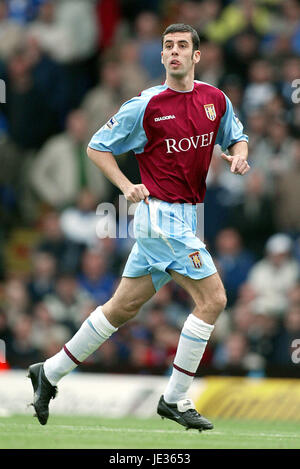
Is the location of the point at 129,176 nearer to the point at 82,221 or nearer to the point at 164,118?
the point at 82,221

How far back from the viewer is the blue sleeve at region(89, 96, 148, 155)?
26.9ft

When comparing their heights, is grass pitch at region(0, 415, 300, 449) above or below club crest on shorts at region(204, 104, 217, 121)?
below

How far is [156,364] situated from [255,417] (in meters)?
1.86

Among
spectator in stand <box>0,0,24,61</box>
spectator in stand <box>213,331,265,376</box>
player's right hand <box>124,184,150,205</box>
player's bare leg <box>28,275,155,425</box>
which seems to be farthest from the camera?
spectator in stand <box>0,0,24,61</box>

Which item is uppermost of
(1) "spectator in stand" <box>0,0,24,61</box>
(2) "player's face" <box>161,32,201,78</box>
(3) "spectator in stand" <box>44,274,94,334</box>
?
(1) "spectator in stand" <box>0,0,24,61</box>

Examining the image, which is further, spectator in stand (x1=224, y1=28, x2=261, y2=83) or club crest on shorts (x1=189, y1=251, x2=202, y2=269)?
spectator in stand (x1=224, y1=28, x2=261, y2=83)

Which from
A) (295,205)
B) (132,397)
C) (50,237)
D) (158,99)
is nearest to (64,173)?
(50,237)

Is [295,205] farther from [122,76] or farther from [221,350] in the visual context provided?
[122,76]

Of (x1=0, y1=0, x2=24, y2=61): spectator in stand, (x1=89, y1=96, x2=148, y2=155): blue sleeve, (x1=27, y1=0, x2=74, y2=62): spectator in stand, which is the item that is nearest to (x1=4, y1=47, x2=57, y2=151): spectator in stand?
(x1=0, y1=0, x2=24, y2=61): spectator in stand

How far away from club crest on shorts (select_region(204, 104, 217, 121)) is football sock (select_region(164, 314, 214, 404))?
144cm

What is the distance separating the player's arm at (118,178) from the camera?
795 centimetres

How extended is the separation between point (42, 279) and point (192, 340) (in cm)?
680

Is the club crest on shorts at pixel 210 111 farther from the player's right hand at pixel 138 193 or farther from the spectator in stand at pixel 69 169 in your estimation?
the spectator in stand at pixel 69 169

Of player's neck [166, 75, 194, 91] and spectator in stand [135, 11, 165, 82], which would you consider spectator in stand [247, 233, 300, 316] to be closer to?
spectator in stand [135, 11, 165, 82]
